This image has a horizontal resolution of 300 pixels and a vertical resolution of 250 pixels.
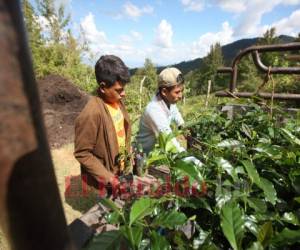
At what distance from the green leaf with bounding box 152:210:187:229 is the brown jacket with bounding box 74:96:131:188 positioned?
81.5 inches

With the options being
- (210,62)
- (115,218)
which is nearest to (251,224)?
(115,218)

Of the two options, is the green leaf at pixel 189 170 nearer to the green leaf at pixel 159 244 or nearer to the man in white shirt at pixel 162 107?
the green leaf at pixel 159 244

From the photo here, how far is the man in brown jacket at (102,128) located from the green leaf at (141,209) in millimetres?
1954

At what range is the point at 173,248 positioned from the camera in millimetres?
941

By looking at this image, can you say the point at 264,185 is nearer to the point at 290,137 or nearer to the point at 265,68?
the point at 290,137

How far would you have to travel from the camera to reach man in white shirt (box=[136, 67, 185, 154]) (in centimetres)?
327

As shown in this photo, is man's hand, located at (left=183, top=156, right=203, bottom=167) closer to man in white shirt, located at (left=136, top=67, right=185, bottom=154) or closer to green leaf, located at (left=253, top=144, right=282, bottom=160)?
green leaf, located at (left=253, top=144, right=282, bottom=160)

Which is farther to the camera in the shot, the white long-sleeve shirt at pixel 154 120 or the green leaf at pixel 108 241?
the white long-sleeve shirt at pixel 154 120

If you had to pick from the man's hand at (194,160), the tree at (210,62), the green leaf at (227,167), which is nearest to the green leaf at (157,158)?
the man's hand at (194,160)

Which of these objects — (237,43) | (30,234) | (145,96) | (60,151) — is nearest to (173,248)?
(30,234)

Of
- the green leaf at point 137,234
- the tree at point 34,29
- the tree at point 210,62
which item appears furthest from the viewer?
the tree at point 210,62

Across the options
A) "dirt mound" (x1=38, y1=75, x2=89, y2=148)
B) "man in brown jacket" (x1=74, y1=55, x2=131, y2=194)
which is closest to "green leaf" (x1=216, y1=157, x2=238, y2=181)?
"man in brown jacket" (x1=74, y1=55, x2=131, y2=194)

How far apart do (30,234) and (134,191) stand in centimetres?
108

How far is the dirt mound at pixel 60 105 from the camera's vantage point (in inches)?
303
